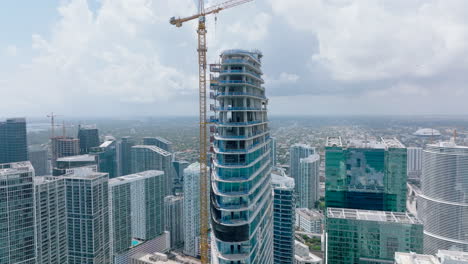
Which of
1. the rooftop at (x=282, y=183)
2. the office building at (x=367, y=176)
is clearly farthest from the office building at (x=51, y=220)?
the office building at (x=367, y=176)

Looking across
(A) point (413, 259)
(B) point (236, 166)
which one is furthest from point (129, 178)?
(A) point (413, 259)

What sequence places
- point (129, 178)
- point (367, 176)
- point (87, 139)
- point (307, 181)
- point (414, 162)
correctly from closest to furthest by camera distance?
point (367, 176) < point (129, 178) < point (414, 162) < point (307, 181) < point (87, 139)

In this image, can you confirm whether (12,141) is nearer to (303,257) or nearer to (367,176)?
(303,257)

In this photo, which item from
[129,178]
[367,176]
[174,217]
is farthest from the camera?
[174,217]

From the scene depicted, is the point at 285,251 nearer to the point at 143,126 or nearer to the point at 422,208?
the point at 422,208

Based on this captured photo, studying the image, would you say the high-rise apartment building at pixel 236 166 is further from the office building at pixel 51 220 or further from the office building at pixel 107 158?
the office building at pixel 107 158

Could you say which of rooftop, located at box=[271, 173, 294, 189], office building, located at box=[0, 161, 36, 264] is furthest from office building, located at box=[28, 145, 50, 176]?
rooftop, located at box=[271, 173, 294, 189]

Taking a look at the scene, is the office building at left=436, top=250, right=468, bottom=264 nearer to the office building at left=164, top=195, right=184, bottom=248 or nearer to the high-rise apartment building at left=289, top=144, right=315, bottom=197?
the office building at left=164, top=195, right=184, bottom=248
